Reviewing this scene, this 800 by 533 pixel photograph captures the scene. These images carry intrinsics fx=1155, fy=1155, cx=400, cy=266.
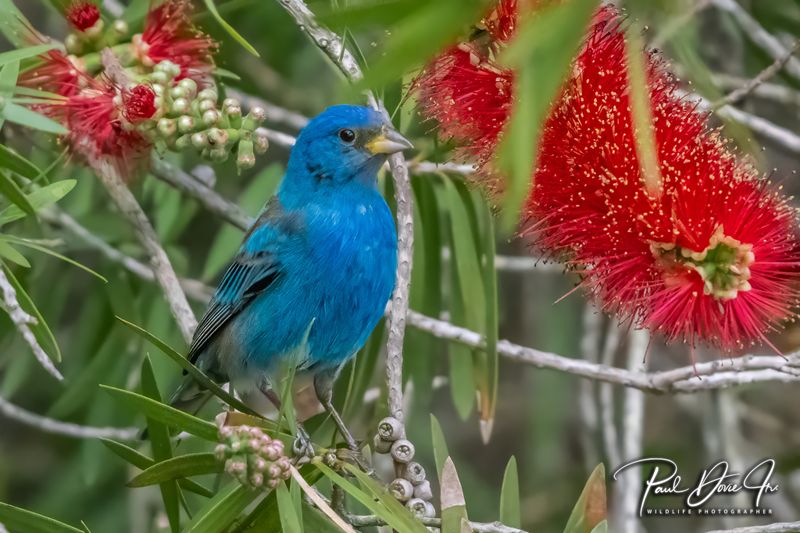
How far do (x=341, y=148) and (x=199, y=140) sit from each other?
0.89 meters

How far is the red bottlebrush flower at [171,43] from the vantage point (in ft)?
10.8

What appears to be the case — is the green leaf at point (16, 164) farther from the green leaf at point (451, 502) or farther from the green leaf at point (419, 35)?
the green leaf at point (419, 35)

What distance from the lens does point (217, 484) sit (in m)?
3.06

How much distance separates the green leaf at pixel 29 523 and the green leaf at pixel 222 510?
275 millimetres

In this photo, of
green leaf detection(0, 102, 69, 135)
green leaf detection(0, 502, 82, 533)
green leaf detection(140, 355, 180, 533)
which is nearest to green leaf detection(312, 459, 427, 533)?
green leaf detection(140, 355, 180, 533)

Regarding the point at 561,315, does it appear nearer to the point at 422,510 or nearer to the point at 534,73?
the point at 422,510

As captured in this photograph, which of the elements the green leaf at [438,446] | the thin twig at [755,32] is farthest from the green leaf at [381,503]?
the thin twig at [755,32]

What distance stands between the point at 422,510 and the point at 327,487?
0.59 metres

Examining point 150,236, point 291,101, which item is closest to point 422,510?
point 150,236

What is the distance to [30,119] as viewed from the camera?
2.28m

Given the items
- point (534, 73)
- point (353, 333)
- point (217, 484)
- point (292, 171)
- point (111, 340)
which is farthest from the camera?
point (111, 340)

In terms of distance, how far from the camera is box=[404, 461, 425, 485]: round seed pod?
2.78 meters

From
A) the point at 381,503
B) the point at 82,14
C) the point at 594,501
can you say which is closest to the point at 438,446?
the point at 381,503

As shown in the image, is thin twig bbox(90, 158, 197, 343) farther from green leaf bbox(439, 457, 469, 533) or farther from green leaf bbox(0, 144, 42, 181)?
green leaf bbox(439, 457, 469, 533)
